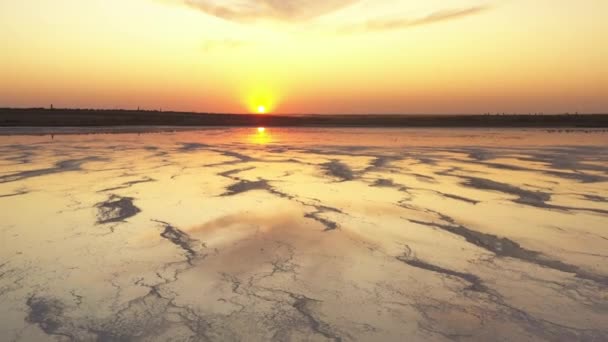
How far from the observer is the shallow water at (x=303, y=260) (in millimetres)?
2756

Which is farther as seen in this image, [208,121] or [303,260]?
[208,121]

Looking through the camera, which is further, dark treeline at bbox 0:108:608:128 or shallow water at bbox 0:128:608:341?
dark treeline at bbox 0:108:608:128

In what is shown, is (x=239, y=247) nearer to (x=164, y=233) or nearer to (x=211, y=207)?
(x=164, y=233)

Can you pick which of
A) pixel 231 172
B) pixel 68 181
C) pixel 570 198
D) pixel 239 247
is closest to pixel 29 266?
pixel 239 247

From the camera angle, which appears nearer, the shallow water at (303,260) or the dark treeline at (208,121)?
the shallow water at (303,260)

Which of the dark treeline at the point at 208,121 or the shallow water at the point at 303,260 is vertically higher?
the dark treeline at the point at 208,121

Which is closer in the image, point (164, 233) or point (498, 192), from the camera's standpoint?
point (164, 233)

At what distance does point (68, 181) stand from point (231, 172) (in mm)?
3123

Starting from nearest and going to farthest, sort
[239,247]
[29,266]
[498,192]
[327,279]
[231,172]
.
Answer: [327,279] → [29,266] → [239,247] → [498,192] → [231,172]

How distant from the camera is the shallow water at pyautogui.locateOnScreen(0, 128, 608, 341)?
2756 mm

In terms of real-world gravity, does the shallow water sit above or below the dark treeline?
below

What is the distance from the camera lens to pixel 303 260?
397 cm

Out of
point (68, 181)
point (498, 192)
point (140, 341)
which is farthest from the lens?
point (68, 181)

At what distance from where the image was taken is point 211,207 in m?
6.10
